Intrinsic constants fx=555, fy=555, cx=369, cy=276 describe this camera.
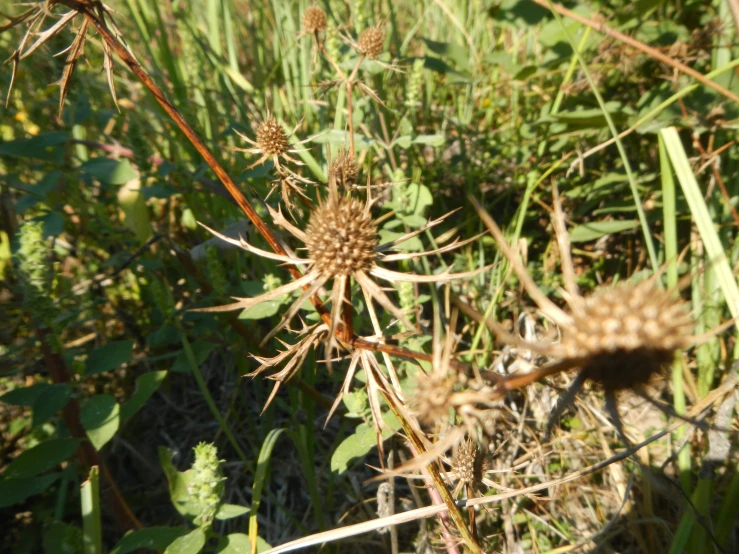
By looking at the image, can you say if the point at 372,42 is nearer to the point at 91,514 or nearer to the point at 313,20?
the point at 313,20

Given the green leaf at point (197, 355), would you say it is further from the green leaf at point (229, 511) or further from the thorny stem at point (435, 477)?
the thorny stem at point (435, 477)

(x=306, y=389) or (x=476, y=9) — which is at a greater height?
(x=476, y=9)

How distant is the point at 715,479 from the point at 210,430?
1.27 metres

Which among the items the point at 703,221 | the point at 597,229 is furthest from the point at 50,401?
the point at 597,229

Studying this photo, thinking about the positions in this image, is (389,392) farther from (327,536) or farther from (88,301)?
(88,301)

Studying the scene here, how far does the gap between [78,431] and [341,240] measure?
83cm

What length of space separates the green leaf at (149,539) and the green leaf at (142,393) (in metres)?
0.23

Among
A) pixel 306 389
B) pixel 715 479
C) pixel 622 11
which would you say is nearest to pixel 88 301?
pixel 306 389

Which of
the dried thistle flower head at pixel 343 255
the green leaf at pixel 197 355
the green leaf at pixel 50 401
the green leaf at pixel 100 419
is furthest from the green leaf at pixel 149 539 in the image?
the dried thistle flower head at pixel 343 255

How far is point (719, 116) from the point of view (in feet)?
4.65

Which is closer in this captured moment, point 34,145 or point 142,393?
point 142,393

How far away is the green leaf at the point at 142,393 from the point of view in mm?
1091

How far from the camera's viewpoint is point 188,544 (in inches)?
35.5

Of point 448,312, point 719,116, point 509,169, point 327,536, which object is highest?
point 509,169
